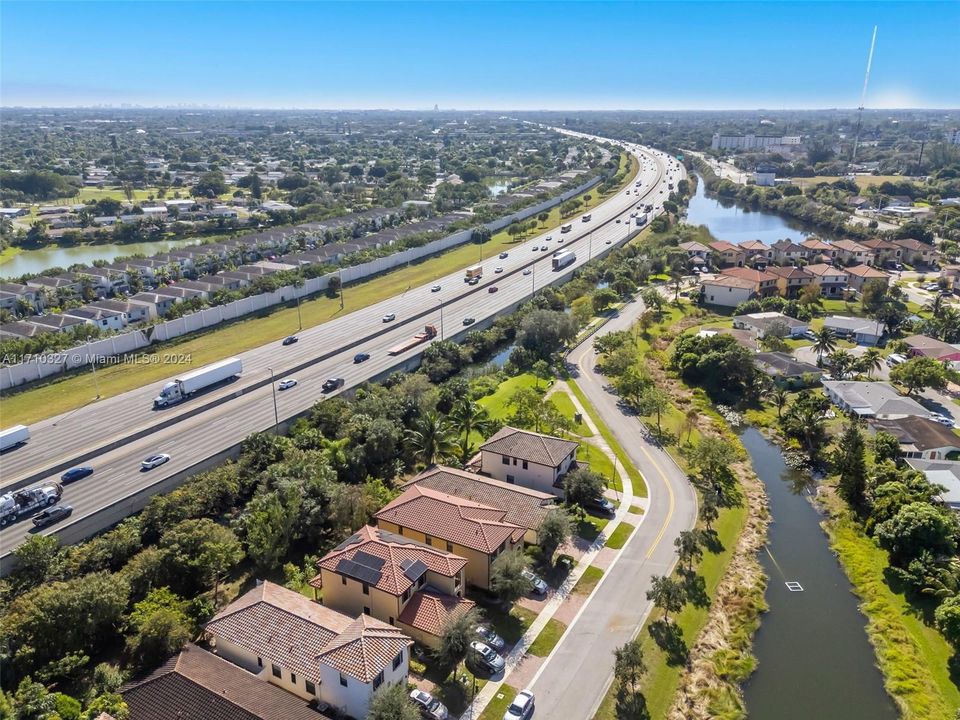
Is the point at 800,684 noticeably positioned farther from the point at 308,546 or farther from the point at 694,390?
the point at 694,390

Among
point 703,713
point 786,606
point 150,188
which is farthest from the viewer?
point 150,188

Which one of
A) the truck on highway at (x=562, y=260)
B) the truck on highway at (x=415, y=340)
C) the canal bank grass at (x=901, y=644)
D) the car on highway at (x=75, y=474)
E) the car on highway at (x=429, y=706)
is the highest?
the truck on highway at (x=562, y=260)

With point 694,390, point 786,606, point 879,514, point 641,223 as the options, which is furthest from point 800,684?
point 641,223

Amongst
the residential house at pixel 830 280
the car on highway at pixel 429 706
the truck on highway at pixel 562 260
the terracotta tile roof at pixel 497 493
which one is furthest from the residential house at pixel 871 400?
the truck on highway at pixel 562 260

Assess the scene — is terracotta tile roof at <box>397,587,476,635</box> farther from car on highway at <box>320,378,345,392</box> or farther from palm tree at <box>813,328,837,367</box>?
palm tree at <box>813,328,837,367</box>

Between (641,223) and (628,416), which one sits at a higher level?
(641,223)

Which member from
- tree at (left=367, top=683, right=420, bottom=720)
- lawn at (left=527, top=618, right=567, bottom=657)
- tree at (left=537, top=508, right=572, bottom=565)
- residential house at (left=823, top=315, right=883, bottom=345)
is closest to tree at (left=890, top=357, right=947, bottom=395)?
residential house at (left=823, top=315, right=883, bottom=345)

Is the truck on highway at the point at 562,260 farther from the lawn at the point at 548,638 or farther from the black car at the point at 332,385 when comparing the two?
the lawn at the point at 548,638

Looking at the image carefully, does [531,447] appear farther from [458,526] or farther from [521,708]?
[521,708]
